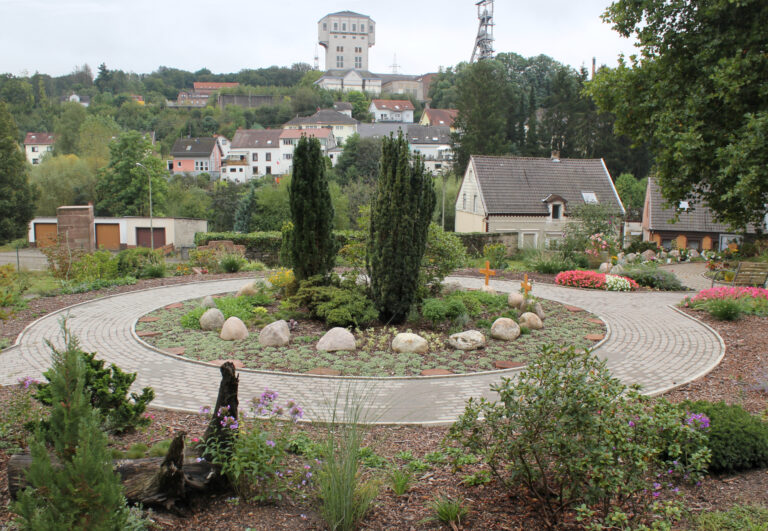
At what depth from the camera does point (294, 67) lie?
184875mm

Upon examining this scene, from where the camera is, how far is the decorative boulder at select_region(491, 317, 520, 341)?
10305 mm

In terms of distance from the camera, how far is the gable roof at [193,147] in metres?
94.6

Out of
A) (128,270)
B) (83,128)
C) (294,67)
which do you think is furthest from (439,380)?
(294,67)

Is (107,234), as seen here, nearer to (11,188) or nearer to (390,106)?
(11,188)

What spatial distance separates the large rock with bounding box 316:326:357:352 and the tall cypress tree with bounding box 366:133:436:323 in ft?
4.54

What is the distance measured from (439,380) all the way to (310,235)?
4.90 meters

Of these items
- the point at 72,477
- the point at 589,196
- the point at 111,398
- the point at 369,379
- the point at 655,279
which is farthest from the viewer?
the point at 589,196

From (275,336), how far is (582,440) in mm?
6625

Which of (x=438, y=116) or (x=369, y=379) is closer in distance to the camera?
(x=369, y=379)


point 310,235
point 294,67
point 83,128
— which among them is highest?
point 294,67

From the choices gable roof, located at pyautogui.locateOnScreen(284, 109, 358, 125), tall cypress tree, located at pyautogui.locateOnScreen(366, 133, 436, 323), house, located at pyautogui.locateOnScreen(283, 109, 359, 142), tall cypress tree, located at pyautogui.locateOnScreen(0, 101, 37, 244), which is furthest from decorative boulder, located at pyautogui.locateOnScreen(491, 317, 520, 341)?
gable roof, located at pyautogui.locateOnScreen(284, 109, 358, 125)

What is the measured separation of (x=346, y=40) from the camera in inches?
6654

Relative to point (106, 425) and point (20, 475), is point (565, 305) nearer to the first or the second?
point (106, 425)

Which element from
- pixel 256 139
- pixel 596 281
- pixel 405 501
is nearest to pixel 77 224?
pixel 596 281
